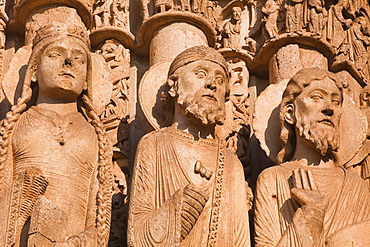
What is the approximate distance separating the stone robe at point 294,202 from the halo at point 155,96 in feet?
2.41

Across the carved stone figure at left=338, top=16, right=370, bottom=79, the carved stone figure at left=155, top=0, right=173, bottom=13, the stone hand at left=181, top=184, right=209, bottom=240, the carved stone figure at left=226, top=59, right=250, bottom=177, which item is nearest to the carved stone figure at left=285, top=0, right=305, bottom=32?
the carved stone figure at left=338, top=16, right=370, bottom=79

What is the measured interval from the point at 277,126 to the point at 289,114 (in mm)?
233

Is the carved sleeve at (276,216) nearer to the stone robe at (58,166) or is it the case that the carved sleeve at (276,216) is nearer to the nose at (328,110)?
the nose at (328,110)

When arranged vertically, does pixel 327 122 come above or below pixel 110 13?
below

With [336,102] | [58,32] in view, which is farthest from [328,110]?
[58,32]

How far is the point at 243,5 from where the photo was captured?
12148 mm

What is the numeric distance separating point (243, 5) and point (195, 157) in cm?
245

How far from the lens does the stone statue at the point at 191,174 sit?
9.66 meters

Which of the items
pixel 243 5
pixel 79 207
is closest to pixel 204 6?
pixel 243 5

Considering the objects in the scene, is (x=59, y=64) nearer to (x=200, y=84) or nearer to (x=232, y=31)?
(x=200, y=84)

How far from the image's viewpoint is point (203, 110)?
10.2 metres

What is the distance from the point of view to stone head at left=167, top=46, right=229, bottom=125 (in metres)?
10.3

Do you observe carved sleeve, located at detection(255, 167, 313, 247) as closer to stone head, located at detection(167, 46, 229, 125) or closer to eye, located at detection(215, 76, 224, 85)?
stone head, located at detection(167, 46, 229, 125)

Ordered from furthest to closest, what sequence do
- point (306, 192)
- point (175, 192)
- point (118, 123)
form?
point (118, 123)
point (306, 192)
point (175, 192)
